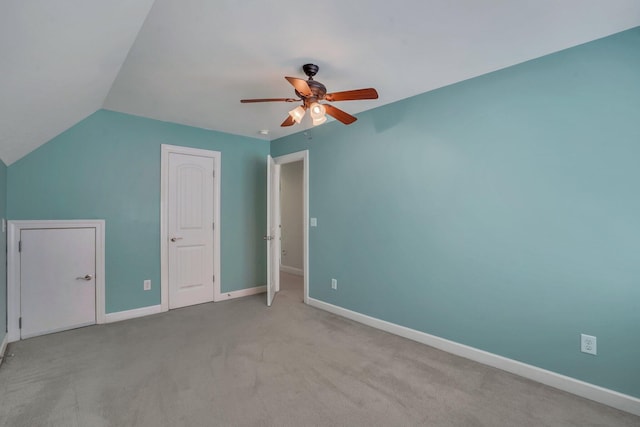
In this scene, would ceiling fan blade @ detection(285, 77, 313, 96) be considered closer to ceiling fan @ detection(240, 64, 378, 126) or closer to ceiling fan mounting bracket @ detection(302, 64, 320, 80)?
ceiling fan @ detection(240, 64, 378, 126)

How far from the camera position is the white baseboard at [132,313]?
3.34m

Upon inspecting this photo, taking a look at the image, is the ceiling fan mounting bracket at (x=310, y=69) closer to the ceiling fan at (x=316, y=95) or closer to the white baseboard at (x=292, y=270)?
the ceiling fan at (x=316, y=95)

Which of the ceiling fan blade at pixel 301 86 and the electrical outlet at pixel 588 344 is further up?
the ceiling fan blade at pixel 301 86

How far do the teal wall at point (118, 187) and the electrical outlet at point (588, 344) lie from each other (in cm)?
382

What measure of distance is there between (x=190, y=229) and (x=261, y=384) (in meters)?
2.45

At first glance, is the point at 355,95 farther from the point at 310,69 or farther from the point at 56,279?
the point at 56,279

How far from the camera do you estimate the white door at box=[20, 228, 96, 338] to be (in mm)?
2906

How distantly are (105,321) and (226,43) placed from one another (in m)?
3.16

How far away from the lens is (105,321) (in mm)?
3299

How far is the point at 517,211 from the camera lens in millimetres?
2320

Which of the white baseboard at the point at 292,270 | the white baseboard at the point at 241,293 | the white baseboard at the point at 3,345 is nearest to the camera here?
the white baseboard at the point at 3,345

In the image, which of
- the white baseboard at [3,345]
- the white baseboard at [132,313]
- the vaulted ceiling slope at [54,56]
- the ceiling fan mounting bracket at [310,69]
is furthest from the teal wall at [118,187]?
the ceiling fan mounting bracket at [310,69]

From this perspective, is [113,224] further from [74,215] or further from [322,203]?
[322,203]

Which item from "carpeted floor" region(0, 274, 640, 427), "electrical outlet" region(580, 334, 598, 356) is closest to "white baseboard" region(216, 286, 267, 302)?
"carpeted floor" region(0, 274, 640, 427)
